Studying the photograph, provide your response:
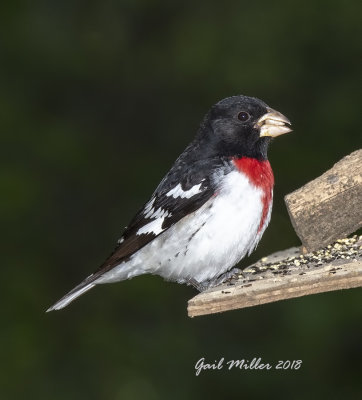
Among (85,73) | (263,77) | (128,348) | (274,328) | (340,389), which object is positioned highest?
(85,73)

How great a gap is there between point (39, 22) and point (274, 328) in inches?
113

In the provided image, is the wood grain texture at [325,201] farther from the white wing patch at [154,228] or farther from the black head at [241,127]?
the white wing patch at [154,228]

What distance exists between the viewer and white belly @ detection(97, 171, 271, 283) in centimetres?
354

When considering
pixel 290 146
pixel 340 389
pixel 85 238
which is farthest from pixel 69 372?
pixel 290 146

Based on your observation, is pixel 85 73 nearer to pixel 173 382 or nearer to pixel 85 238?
pixel 85 238

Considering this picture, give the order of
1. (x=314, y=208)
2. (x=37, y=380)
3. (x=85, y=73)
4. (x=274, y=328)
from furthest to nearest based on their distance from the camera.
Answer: (x=85, y=73) < (x=274, y=328) < (x=37, y=380) < (x=314, y=208)

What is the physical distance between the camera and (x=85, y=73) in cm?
630

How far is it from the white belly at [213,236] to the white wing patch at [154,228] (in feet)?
0.15

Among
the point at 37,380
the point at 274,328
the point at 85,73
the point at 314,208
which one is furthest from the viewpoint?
the point at 85,73

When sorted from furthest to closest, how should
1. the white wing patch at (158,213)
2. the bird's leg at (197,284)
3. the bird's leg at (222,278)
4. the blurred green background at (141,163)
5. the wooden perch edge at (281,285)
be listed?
the blurred green background at (141,163), the bird's leg at (197,284), the white wing patch at (158,213), the bird's leg at (222,278), the wooden perch edge at (281,285)

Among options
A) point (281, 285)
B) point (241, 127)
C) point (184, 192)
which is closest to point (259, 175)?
point (241, 127)

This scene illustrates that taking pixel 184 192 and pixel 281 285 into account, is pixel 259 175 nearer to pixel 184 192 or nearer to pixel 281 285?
pixel 184 192

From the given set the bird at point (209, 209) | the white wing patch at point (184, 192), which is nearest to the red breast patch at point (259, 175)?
the bird at point (209, 209)

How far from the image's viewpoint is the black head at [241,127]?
12.4ft
